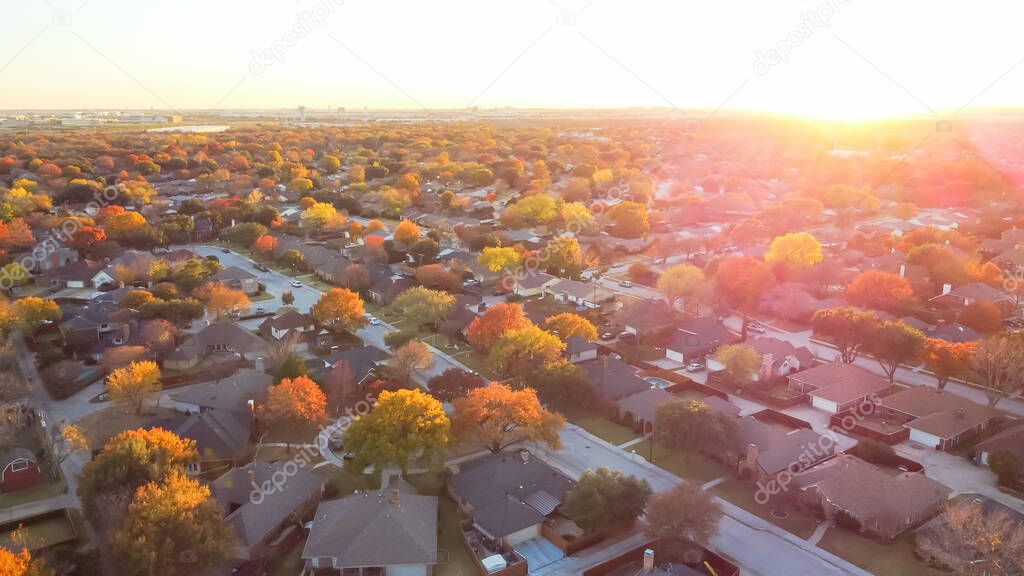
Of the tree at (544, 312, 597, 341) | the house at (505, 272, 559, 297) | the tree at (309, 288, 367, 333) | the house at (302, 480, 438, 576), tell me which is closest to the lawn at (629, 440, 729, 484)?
the house at (302, 480, 438, 576)

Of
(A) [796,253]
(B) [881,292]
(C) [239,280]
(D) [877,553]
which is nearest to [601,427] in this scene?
(D) [877,553]

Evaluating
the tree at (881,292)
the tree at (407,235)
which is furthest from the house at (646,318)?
the tree at (407,235)

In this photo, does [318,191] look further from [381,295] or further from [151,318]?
[151,318]

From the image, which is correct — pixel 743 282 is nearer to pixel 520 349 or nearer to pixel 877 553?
pixel 520 349

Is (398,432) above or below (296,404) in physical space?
above

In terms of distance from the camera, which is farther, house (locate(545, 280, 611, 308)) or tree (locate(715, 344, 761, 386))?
house (locate(545, 280, 611, 308))

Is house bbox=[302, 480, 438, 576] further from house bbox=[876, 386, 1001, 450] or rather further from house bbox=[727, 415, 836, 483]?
house bbox=[876, 386, 1001, 450]
